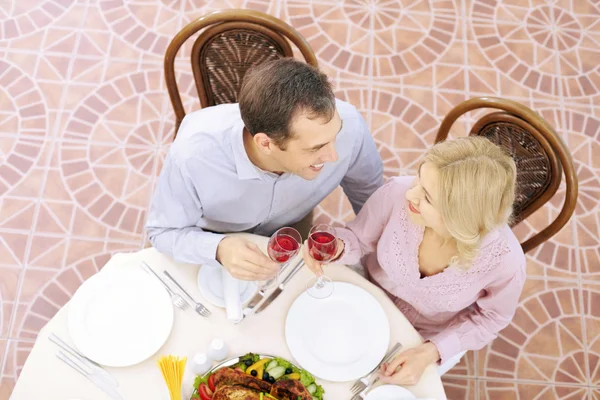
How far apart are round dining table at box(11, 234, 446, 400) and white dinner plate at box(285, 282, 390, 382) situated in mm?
28

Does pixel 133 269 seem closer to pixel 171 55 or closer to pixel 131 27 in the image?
pixel 171 55

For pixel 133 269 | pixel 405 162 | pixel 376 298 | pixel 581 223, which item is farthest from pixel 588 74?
pixel 133 269

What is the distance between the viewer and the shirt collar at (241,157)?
1.83m

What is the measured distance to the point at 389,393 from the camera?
172cm

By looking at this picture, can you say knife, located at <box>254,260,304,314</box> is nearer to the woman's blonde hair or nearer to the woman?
the woman

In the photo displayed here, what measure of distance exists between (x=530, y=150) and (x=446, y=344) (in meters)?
0.71

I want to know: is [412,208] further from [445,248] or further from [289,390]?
[289,390]

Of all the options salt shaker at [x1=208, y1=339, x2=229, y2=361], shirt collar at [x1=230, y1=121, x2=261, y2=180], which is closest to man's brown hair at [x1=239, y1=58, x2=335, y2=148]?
shirt collar at [x1=230, y1=121, x2=261, y2=180]

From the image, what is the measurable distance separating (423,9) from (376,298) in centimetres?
240

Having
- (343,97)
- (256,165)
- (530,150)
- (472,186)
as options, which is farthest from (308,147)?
(343,97)

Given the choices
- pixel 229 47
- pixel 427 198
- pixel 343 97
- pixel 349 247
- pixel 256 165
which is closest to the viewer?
pixel 427 198

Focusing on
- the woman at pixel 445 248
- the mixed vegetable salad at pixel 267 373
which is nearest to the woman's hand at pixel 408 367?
the woman at pixel 445 248

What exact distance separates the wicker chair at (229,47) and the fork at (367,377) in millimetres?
1047

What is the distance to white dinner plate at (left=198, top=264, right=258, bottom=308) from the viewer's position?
185cm
